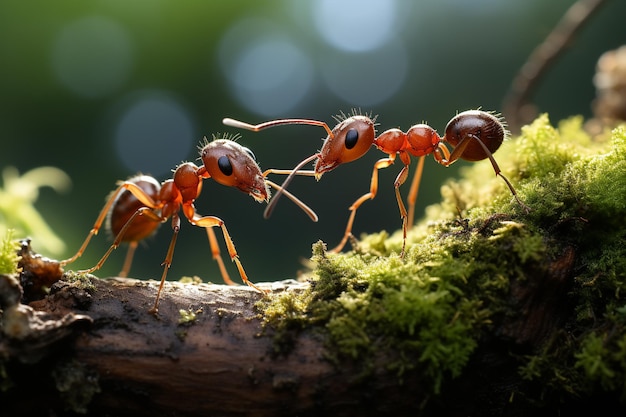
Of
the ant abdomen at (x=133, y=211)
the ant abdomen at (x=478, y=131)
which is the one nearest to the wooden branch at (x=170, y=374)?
the ant abdomen at (x=133, y=211)

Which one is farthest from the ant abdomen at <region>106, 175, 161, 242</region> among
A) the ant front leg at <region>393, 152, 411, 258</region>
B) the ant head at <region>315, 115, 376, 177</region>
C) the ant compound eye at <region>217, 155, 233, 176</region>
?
the ant front leg at <region>393, 152, 411, 258</region>

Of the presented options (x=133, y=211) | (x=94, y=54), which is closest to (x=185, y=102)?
(x=94, y=54)

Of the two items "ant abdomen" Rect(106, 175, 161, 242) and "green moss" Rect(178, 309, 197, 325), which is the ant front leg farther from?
"ant abdomen" Rect(106, 175, 161, 242)

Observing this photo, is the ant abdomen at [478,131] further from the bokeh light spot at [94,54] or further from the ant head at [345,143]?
the bokeh light spot at [94,54]

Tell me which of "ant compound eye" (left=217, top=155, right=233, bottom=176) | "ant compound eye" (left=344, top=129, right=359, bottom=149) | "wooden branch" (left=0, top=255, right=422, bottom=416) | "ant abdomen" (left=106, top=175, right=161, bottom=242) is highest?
"ant abdomen" (left=106, top=175, right=161, bottom=242)

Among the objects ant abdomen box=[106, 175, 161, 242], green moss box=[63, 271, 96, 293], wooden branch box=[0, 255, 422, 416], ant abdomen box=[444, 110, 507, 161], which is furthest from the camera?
ant abdomen box=[106, 175, 161, 242]

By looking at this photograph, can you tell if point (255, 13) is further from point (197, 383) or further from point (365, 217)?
point (197, 383)
